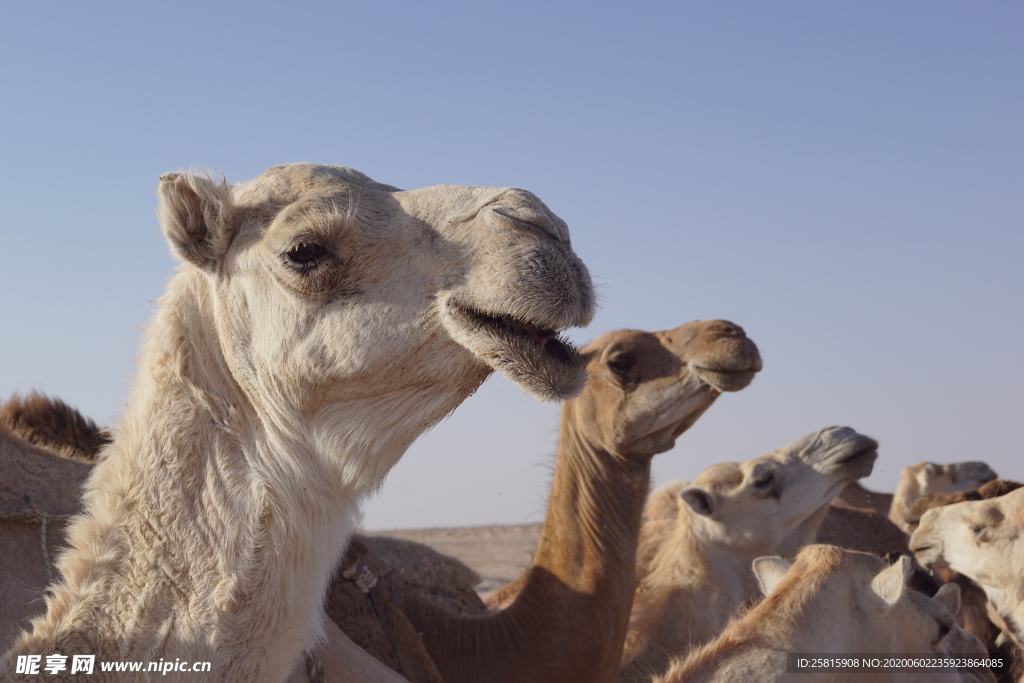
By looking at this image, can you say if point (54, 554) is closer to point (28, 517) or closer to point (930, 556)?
point (28, 517)

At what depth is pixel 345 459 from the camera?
2.38 meters

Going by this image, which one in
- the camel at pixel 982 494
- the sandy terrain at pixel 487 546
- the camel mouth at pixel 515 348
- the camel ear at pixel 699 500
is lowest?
the sandy terrain at pixel 487 546

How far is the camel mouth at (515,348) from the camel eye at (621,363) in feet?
11.1

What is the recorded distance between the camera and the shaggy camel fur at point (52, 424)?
196 inches

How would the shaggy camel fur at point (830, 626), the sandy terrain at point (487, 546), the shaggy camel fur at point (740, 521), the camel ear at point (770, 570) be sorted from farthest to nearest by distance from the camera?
the sandy terrain at point (487, 546)
the shaggy camel fur at point (740, 521)
the camel ear at point (770, 570)
the shaggy camel fur at point (830, 626)

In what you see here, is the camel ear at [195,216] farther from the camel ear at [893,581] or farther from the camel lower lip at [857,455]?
the camel lower lip at [857,455]

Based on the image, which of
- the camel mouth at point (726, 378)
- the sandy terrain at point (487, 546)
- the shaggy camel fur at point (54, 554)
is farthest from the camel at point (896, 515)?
the sandy terrain at point (487, 546)

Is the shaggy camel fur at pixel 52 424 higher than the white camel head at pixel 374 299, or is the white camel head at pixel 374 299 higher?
the white camel head at pixel 374 299

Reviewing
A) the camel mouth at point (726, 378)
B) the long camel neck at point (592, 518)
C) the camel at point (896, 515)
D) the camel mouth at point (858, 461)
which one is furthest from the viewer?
the camel at point (896, 515)

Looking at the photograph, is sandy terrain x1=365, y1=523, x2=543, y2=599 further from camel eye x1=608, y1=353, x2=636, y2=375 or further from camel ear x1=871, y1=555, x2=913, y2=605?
camel ear x1=871, y1=555, x2=913, y2=605

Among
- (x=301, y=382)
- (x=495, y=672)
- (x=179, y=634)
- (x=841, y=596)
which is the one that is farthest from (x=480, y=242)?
(x=495, y=672)

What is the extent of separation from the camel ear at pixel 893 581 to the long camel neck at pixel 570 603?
147 cm

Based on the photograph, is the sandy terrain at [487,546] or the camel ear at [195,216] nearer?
the camel ear at [195,216]

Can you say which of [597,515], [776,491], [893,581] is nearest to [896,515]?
[776,491]
